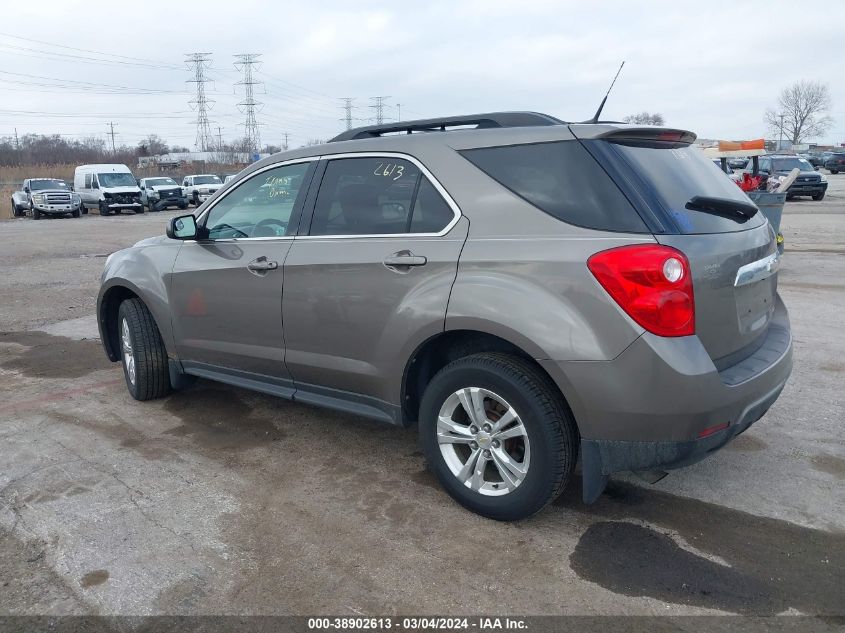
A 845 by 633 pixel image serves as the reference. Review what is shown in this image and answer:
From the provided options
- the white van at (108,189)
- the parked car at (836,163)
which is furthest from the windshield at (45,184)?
the parked car at (836,163)

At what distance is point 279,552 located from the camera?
3.22m

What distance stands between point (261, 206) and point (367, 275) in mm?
1162

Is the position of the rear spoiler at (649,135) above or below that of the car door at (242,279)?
above

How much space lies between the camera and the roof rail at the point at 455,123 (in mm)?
3641

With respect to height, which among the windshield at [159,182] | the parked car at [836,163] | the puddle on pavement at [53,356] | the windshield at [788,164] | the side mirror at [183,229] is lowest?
the puddle on pavement at [53,356]

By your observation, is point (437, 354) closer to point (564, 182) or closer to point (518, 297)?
point (518, 297)

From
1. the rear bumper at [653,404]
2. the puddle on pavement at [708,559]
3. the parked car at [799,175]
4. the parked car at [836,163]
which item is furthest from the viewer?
the parked car at [836,163]

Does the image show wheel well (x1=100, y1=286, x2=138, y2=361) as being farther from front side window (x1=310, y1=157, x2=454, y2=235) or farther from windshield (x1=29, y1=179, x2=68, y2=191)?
windshield (x1=29, y1=179, x2=68, y2=191)

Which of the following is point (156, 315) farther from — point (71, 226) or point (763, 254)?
point (71, 226)

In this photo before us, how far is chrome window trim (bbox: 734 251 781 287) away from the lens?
321 centimetres

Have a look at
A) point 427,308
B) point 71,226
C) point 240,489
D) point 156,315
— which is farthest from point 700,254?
point 71,226

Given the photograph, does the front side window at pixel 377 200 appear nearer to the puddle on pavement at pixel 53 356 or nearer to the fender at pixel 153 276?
the fender at pixel 153 276

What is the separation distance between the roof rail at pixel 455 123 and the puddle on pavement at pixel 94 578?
2606 mm

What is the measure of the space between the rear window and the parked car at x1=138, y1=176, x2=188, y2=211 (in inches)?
1393
